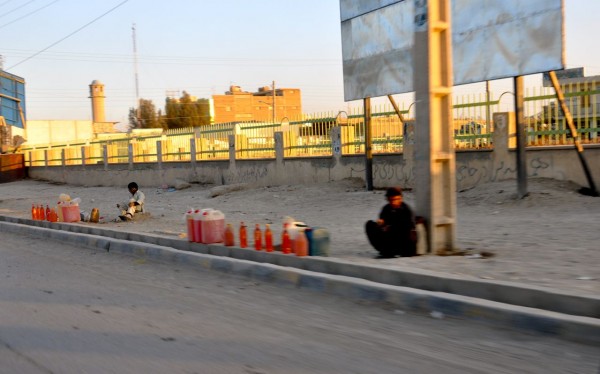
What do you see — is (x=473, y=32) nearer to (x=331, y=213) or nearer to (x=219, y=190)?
(x=331, y=213)

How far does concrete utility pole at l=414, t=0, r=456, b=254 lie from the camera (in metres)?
7.48

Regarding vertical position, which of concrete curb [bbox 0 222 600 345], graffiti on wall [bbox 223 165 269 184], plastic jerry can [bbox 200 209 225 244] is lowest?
concrete curb [bbox 0 222 600 345]

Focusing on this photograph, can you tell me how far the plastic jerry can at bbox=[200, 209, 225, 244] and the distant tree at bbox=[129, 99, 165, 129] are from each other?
7938 centimetres

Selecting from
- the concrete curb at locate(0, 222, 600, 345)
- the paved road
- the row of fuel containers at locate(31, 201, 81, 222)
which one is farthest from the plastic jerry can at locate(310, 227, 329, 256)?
the row of fuel containers at locate(31, 201, 81, 222)

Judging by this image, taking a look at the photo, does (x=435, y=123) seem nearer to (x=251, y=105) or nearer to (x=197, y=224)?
(x=197, y=224)

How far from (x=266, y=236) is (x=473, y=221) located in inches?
201

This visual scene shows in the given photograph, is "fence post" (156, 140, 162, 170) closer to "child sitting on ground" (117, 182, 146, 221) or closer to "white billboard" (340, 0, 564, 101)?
"white billboard" (340, 0, 564, 101)

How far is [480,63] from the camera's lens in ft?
45.2

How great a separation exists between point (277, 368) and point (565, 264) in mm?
4079

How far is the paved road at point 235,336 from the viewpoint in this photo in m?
4.27

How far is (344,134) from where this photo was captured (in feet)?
61.8

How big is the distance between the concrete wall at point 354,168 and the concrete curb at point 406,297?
881 centimetres

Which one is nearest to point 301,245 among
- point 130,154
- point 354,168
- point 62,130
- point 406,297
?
point 406,297

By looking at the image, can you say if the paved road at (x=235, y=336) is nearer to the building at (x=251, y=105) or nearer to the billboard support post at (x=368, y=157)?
the billboard support post at (x=368, y=157)
